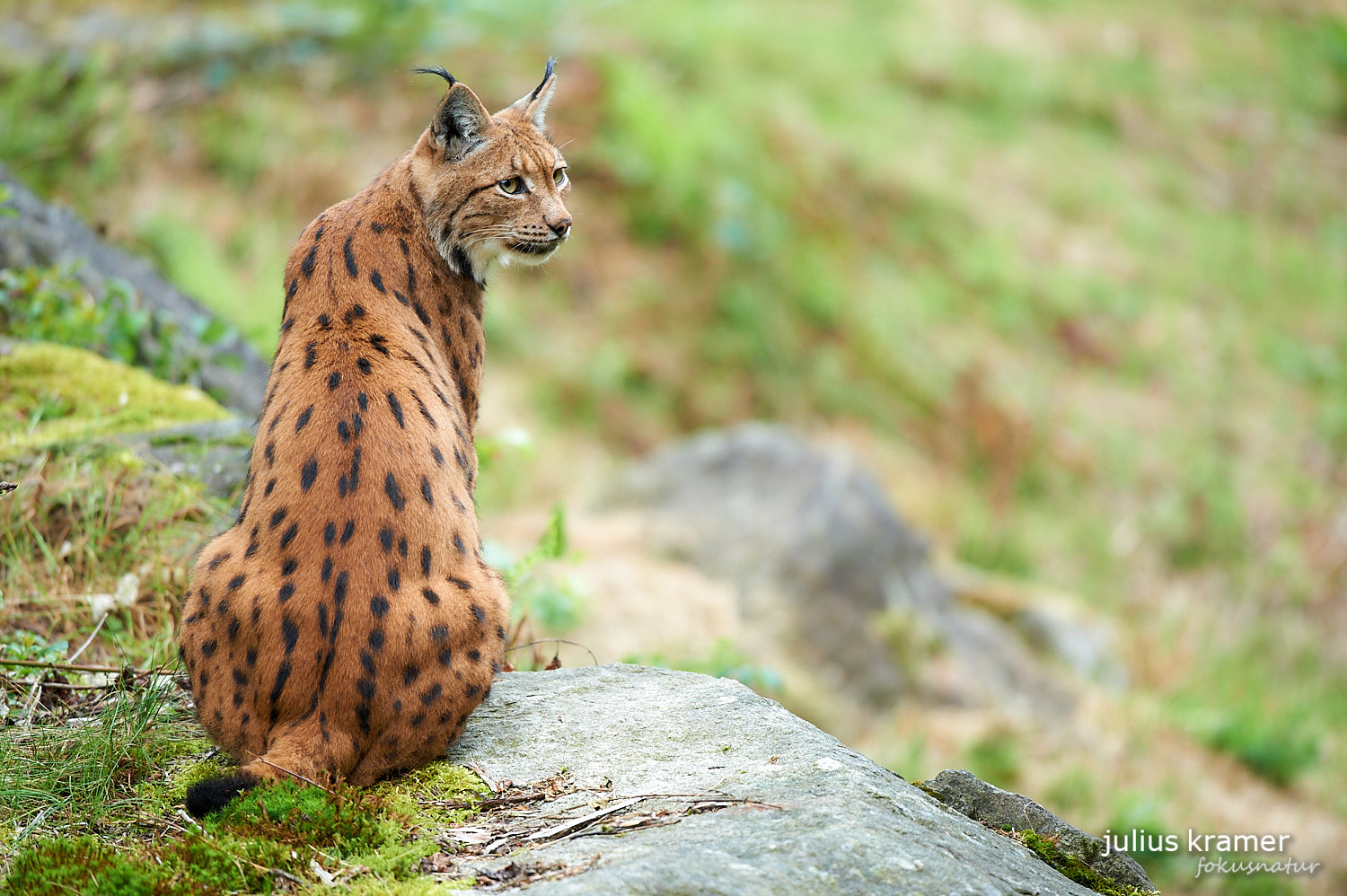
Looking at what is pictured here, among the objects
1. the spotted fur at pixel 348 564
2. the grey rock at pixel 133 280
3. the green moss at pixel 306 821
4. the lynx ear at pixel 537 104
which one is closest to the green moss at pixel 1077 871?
the spotted fur at pixel 348 564

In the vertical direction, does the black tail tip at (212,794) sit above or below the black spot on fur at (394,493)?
below

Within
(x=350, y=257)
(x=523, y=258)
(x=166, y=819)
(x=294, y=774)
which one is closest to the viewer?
(x=294, y=774)

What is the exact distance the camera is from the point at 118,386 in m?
6.61

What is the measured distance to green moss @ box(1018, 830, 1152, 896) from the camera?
12.8 ft

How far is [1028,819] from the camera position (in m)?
4.18

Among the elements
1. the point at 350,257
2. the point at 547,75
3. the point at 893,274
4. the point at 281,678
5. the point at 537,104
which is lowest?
the point at 281,678

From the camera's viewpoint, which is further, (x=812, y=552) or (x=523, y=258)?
(x=812, y=552)

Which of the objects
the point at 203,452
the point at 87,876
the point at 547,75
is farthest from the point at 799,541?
the point at 87,876

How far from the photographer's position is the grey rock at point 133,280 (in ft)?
23.9

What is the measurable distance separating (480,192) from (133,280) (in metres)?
3.72

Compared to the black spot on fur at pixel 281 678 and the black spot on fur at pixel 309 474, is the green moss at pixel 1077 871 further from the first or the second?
the black spot on fur at pixel 309 474

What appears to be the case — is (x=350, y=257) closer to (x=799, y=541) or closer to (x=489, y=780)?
(x=489, y=780)

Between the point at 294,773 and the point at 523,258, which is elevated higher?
the point at 523,258

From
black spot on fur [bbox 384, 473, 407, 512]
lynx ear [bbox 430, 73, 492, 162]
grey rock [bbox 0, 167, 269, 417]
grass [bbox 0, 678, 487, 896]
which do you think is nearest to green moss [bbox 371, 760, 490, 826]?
grass [bbox 0, 678, 487, 896]
